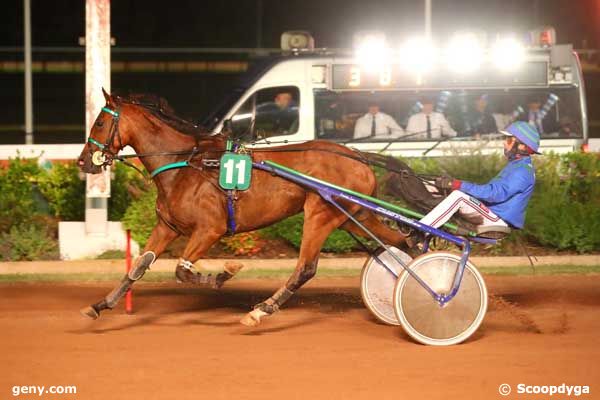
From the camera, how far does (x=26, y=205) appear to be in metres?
13.1

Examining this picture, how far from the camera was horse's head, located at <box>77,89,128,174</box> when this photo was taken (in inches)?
343

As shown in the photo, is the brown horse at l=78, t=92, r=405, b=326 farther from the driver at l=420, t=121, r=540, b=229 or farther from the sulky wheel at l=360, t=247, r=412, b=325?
the driver at l=420, t=121, r=540, b=229

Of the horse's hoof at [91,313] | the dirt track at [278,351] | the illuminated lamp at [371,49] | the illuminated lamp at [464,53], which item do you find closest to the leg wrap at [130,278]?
the horse's hoof at [91,313]

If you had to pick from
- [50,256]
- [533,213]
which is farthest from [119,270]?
[533,213]

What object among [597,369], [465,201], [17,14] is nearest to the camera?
[597,369]

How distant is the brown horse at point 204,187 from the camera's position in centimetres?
862

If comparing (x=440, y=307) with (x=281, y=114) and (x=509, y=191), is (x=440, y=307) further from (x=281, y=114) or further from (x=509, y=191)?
(x=281, y=114)

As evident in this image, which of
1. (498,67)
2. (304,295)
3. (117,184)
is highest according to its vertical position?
(498,67)

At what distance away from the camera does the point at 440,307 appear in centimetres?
798

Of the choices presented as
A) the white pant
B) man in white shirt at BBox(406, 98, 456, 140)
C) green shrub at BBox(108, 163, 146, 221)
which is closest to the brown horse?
the white pant

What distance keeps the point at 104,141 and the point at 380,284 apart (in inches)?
106

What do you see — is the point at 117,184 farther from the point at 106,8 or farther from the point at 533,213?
the point at 533,213

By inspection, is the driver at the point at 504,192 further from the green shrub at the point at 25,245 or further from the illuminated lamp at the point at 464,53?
the illuminated lamp at the point at 464,53

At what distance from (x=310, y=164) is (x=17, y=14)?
1167 inches
